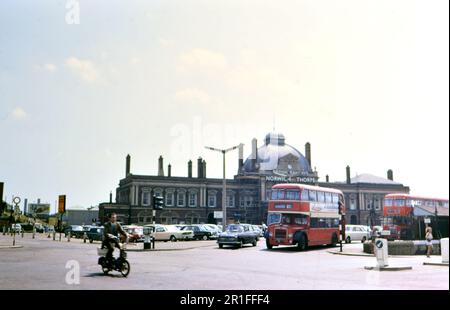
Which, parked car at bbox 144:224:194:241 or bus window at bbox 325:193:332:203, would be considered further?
parked car at bbox 144:224:194:241

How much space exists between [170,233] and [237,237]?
42.3 ft

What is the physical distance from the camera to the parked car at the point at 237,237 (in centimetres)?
3145

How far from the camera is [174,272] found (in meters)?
15.2

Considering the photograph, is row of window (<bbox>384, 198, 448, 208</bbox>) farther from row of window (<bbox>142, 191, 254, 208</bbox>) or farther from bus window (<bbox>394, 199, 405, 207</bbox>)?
row of window (<bbox>142, 191, 254, 208</bbox>)

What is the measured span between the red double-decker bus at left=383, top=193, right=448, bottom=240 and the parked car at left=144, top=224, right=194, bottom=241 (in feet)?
57.8

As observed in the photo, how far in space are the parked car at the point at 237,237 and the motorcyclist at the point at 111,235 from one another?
1798 cm

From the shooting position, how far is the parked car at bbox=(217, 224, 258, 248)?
103 feet

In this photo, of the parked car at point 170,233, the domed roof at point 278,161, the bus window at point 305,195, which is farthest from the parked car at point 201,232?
the domed roof at point 278,161

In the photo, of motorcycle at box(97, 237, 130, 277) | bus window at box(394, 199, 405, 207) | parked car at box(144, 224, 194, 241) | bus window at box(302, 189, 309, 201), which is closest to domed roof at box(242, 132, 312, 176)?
parked car at box(144, 224, 194, 241)

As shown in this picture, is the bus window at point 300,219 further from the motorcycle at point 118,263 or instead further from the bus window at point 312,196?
the motorcycle at point 118,263
